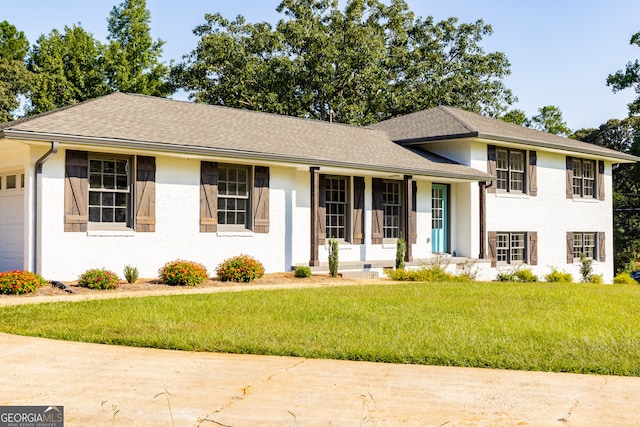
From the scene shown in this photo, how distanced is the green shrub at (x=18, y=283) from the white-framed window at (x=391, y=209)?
11.0 metres

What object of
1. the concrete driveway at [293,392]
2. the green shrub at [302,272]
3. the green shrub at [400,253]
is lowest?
the concrete driveway at [293,392]

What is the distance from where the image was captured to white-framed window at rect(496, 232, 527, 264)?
2352cm

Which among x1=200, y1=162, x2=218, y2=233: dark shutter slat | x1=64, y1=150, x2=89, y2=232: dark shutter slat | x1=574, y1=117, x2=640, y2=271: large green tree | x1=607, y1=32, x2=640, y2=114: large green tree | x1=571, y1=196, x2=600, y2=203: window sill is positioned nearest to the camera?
x1=64, y1=150, x2=89, y2=232: dark shutter slat

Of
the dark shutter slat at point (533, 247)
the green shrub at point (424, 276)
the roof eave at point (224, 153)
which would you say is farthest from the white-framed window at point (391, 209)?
the dark shutter slat at point (533, 247)

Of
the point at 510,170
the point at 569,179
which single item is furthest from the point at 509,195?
the point at 569,179

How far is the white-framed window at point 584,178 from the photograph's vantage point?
86.6 feet

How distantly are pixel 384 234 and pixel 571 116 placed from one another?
33.0 metres

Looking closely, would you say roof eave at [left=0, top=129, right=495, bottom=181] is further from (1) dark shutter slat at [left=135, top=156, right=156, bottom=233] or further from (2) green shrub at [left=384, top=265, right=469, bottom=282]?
(2) green shrub at [left=384, top=265, right=469, bottom=282]

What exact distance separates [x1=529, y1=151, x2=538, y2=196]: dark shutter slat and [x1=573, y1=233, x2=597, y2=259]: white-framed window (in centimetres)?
352

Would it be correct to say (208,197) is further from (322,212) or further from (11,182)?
(11,182)

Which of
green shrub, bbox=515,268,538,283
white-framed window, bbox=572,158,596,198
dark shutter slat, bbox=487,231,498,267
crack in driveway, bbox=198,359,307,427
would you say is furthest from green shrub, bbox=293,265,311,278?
white-framed window, bbox=572,158,596,198

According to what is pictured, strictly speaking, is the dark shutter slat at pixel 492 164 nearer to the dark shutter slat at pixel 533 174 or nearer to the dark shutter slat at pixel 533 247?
the dark shutter slat at pixel 533 174

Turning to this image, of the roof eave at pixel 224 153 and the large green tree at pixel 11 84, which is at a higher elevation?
the large green tree at pixel 11 84

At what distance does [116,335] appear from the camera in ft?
27.7
